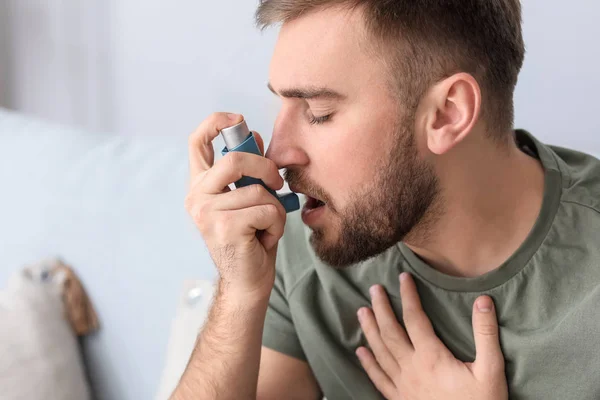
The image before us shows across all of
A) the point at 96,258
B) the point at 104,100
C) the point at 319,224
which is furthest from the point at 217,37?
the point at 319,224

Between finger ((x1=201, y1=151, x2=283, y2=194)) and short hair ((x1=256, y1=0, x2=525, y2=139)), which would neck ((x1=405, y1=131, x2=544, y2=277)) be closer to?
short hair ((x1=256, y1=0, x2=525, y2=139))

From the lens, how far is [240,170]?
95 centimetres

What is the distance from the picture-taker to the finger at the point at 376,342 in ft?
3.63

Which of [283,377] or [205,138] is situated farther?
[283,377]

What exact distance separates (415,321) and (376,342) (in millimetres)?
89

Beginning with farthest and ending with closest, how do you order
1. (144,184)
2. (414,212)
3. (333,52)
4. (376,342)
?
(144,184), (376,342), (414,212), (333,52)

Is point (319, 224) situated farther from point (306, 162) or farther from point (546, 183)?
point (546, 183)

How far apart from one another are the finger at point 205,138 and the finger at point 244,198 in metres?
0.13

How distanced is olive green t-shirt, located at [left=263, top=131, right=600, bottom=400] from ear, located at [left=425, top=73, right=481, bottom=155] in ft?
0.62

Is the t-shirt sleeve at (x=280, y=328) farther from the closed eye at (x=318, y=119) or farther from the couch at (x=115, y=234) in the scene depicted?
the closed eye at (x=318, y=119)

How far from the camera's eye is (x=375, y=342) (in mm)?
1119

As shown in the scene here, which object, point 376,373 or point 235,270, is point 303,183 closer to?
point 235,270

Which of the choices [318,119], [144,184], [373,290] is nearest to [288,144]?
[318,119]

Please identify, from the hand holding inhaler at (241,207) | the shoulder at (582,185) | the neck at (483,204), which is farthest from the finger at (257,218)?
the shoulder at (582,185)
